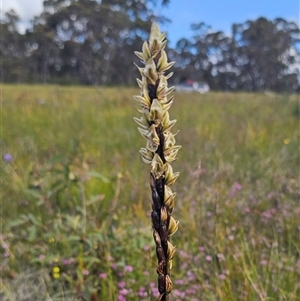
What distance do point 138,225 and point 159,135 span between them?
1.45 meters

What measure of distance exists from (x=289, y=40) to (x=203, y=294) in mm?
37496

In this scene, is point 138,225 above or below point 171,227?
below

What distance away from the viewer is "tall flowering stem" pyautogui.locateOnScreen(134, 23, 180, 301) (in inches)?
17.2

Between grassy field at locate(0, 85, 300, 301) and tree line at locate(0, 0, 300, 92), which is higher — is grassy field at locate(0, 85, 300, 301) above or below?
below

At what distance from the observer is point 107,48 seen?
53.3 ft

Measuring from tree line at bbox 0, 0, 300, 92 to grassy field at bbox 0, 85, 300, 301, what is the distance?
69cm

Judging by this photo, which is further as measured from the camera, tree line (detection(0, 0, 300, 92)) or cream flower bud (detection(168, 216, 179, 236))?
tree line (detection(0, 0, 300, 92))

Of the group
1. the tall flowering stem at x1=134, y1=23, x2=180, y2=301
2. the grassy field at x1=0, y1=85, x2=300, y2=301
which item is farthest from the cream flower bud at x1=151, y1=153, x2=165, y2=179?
the grassy field at x1=0, y1=85, x2=300, y2=301

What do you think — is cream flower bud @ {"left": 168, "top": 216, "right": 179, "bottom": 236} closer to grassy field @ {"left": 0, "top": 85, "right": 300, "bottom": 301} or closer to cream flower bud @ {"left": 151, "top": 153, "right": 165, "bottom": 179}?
cream flower bud @ {"left": 151, "top": 153, "right": 165, "bottom": 179}

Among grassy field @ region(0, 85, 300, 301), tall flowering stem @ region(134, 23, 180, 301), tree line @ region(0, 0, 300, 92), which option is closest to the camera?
tall flowering stem @ region(134, 23, 180, 301)

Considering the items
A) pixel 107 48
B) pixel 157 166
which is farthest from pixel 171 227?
pixel 107 48

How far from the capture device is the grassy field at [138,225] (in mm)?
1367

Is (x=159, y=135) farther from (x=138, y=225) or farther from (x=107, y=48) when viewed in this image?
(x=107, y=48)

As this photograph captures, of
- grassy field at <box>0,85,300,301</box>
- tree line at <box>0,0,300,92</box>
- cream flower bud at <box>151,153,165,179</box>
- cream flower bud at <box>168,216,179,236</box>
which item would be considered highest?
tree line at <box>0,0,300,92</box>
